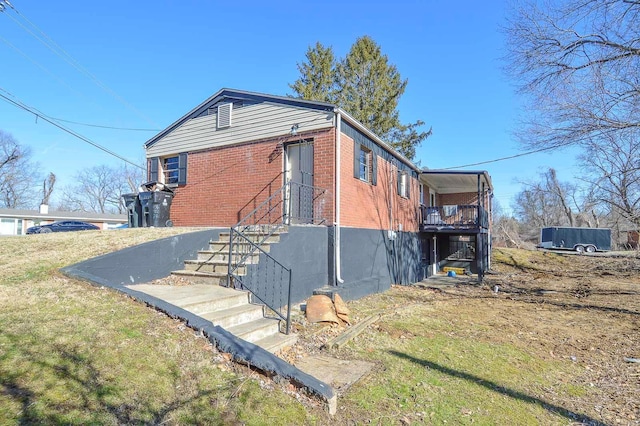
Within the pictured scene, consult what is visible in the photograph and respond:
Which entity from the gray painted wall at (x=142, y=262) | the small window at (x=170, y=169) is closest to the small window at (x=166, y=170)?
the small window at (x=170, y=169)

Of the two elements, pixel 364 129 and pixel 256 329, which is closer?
pixel 256 329

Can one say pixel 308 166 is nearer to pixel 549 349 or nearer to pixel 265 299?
pixel 265 299

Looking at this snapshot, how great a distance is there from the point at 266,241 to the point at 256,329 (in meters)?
2.70

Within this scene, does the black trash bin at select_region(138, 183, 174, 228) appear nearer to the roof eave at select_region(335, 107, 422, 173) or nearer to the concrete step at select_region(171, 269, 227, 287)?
the concrete step at select_region(171, 269, 227, 287)

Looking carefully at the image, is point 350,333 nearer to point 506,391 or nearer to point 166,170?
point 506,391

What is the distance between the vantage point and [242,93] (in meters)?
10.6

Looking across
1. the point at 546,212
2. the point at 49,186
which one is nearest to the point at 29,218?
the point at 49,186

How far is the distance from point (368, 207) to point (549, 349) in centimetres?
584

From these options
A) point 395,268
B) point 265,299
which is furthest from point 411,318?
point 395,268

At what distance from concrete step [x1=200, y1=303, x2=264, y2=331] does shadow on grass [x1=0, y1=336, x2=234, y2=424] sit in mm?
1551

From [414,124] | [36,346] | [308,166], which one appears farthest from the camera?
[414,124]

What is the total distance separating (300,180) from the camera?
9797 millimetres

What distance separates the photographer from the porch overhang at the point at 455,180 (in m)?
15.6

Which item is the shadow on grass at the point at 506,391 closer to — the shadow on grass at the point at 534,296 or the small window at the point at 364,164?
the small window at the point at 364,164
